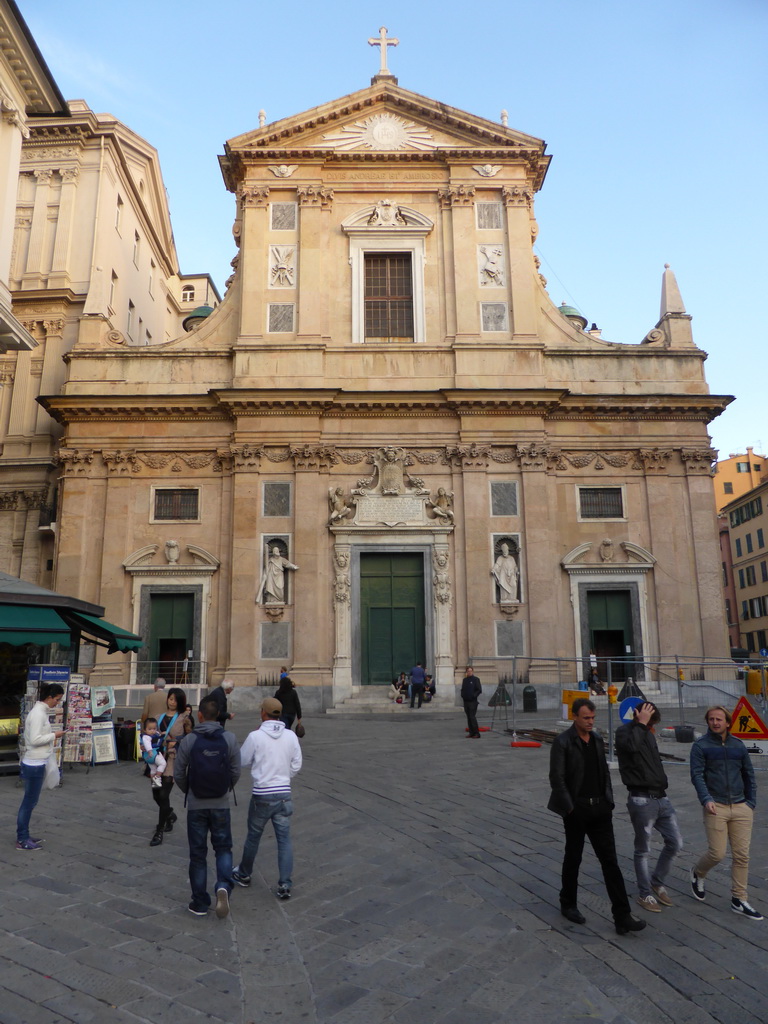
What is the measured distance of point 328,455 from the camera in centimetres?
2505

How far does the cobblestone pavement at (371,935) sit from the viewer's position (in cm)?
476

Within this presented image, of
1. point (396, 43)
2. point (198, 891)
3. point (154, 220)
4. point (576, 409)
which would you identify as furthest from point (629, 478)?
point (154, 220)

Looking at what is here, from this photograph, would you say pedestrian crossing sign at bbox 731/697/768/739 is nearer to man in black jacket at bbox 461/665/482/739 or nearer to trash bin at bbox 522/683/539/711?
man in black jacket at bbox 461/665/482/739

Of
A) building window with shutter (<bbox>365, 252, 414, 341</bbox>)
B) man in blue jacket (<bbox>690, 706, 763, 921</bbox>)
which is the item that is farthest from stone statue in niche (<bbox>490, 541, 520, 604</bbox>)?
man in blue jacket (<bbox>690, 706, 763, 921</bbox>)

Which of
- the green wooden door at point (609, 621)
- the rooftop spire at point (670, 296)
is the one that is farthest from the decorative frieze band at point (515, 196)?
the green wooden door at point (609, 621)

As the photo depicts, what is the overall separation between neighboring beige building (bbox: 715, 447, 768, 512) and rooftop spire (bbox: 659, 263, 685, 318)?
39.6 meters

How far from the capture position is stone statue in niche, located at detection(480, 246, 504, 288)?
26.6 m

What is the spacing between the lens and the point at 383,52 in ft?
96.0

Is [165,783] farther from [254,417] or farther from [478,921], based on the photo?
[254,417]

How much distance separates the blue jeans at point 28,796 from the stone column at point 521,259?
2111 cm

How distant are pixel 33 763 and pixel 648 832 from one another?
19.7 feet

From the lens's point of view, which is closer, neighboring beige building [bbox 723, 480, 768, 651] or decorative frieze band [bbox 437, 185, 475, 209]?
decorative frieze band [bbox 437, 185, 475, 209]

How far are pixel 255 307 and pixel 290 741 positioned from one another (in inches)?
836

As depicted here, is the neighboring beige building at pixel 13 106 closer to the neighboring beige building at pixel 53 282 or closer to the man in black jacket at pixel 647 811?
the neighboring beige building at pixel 53 282
